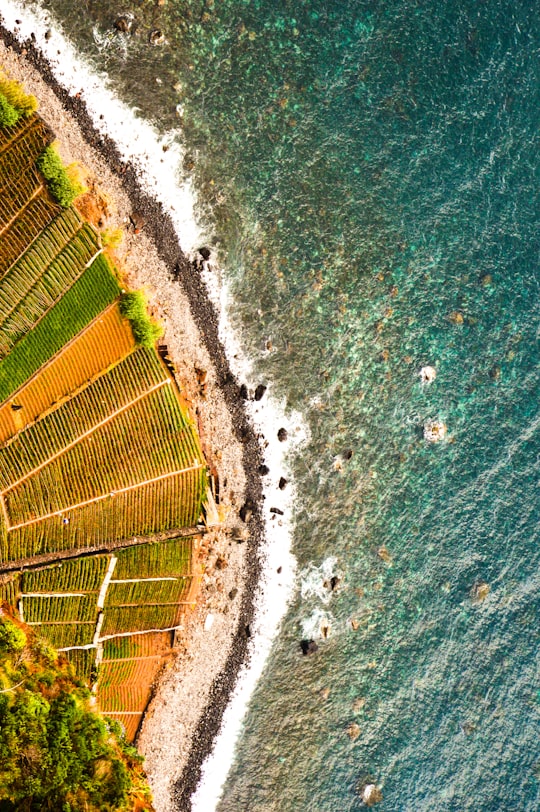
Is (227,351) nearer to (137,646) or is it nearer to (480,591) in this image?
(137,646)

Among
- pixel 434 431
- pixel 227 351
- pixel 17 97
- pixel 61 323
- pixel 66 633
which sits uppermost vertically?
pixel 17 97

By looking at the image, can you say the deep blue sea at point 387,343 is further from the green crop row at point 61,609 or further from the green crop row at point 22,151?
the green crop row at point 61,609

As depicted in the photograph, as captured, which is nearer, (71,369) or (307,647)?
(71,369)

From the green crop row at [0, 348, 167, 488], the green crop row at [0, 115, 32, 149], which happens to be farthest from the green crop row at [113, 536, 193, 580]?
the green crop row at [0, 115, 32, 149]

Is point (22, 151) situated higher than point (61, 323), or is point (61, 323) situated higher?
point (22, 151)

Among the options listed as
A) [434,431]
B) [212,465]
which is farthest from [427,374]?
[212,465]

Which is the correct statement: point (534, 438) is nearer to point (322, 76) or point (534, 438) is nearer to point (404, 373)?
point (404, 373)

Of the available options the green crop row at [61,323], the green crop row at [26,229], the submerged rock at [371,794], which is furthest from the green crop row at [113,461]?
the submerged rock at [371,794]
